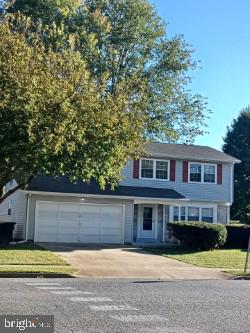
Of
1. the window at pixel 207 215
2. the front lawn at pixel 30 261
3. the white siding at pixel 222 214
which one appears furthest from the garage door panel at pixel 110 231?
the white siding at pixel 222 214

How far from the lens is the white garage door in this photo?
98.2ft

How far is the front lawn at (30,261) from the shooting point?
60.9ft

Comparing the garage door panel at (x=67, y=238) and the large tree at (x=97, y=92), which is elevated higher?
the large tree at (x=97, y=92)

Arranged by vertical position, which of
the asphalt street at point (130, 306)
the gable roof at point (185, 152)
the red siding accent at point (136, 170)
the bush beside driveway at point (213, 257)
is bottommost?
the asphalt street at point (130, 306)

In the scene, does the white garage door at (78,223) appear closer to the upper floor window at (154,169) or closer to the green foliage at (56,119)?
the upper floor window at (154,169)

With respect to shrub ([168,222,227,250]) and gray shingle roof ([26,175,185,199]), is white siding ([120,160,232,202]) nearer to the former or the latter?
gray shingle roof ([26,175,185,199])

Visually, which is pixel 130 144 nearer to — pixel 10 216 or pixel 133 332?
pixel 10 216

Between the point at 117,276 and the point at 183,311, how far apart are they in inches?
336

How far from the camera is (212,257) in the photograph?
1011 inches

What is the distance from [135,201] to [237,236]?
6025 millimetres

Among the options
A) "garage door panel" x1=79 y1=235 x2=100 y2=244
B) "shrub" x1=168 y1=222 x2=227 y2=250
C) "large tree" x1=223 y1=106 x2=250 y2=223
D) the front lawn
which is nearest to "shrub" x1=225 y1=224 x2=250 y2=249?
"shrub" x1=168 y1=222 x2=227 y2=250

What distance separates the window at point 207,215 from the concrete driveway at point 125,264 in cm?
842

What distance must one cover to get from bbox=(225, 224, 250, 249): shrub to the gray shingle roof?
3.74 metres

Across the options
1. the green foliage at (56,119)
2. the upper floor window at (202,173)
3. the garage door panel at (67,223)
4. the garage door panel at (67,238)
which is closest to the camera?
the green foliage at (56,119)
